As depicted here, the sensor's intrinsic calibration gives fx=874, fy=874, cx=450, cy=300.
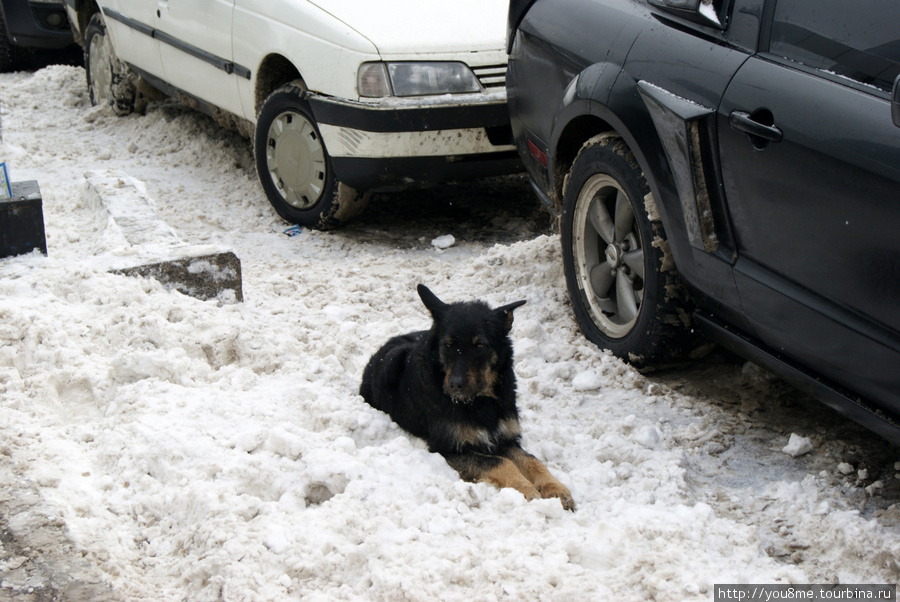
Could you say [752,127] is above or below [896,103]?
below

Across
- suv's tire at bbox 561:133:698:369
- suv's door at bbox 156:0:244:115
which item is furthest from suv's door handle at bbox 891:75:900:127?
suv's door at bbox 156:0:244:115

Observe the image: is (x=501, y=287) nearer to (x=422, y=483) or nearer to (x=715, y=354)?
(x=715, y=354)

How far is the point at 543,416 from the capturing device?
4.23 meters

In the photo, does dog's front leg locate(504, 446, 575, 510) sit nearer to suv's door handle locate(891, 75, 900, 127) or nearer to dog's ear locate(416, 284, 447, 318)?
dog's ear locate(416, 284, 447, 318)

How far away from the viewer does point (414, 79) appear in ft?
19.7

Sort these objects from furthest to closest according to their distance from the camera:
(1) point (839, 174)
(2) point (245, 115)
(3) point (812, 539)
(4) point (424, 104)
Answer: (2) point (245, 115), (4) point (424, 104), (3) point (812, 539), (1) point (839, 174)

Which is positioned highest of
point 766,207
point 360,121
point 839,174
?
point 839,174

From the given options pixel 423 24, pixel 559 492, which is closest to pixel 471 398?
pixel 559 492

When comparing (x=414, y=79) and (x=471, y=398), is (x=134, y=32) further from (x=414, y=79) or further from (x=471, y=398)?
(x=471, y=398)

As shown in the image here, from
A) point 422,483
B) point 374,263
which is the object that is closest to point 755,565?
point 422,483

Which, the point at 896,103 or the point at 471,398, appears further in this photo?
the point at 471,398

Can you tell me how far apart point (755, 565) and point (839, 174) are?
1.36 meters

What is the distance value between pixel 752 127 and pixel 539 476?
161cm

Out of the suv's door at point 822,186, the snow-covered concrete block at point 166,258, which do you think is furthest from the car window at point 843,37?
the snow-covered concrete block at point 166,258
